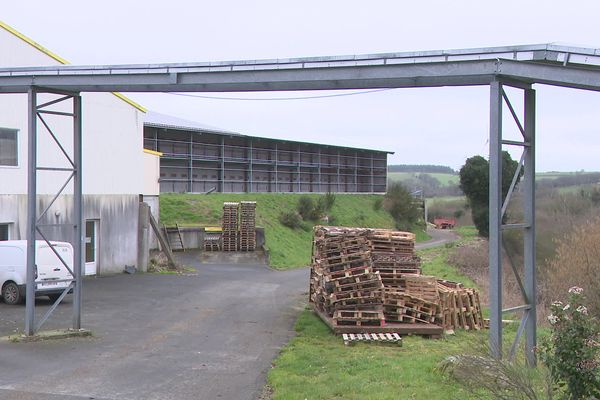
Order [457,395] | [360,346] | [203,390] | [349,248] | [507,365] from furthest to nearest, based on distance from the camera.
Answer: [349,248] → [360,346] → [203,390] → [457,395] → [507,365]

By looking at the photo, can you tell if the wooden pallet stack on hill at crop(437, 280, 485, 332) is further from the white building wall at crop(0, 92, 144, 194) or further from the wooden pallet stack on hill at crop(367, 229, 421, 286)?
the white building wall at crop(0, 92, 144, 194)

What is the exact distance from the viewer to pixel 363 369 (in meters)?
11.0

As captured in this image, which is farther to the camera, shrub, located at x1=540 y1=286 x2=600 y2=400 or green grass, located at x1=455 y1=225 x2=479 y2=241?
green grass, located at x1=455 y1=225 x2=479 y2=241

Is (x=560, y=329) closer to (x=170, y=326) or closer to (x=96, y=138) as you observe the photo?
(x=170, y=326)

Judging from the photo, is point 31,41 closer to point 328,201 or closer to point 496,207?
point 496,207

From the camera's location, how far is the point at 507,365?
625 centimetres

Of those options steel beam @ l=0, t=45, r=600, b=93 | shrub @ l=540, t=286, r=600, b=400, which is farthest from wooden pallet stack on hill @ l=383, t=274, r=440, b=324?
shrub @ l=540, t=286, r=600, b=400

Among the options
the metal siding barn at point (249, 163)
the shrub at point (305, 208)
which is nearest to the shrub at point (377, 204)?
the metal siding barn at point (249, 163)

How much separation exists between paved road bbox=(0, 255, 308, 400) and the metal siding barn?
89.9 ft

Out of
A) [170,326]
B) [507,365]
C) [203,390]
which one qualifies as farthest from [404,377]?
[170,326]

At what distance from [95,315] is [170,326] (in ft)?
9.23

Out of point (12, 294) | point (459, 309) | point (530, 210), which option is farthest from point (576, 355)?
point (12, 294)

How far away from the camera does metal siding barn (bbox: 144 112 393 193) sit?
167ft

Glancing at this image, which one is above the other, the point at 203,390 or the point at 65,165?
the point at 65,165
